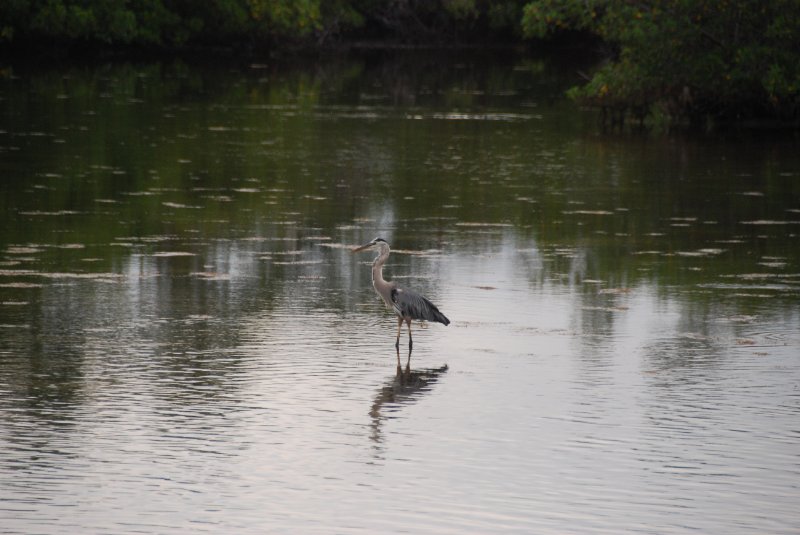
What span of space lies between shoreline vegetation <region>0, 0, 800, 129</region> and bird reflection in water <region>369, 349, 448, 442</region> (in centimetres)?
2354

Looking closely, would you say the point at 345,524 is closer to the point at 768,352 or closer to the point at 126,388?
the point at 126,388

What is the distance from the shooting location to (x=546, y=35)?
3462 inches

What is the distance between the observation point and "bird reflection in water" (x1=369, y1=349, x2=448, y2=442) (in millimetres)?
11281

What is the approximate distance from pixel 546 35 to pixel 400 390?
77.5 metres

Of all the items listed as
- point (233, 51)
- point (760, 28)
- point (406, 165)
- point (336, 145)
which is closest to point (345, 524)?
point (406, 165)

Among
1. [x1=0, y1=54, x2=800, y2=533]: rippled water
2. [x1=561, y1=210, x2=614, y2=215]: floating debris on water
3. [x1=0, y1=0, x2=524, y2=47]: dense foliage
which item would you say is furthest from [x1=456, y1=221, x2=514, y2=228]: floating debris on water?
[x1=0, y1=0, x2=524, y2=47]: dense foliage

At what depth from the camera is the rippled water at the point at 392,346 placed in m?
9.42

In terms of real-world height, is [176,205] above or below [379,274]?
above

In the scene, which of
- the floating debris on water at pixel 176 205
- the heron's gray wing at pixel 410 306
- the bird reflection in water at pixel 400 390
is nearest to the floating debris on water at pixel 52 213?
the floating debris on water at pixel 176 205

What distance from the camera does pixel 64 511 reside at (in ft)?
29.4

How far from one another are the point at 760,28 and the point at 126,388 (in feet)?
90.2

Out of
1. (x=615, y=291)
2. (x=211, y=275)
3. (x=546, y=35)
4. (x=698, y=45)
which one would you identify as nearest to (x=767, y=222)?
(x=615, y=291)

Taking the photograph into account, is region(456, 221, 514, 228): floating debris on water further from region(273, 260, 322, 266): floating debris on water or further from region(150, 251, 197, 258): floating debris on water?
region(150, 251, 197, 258): floating debris on water

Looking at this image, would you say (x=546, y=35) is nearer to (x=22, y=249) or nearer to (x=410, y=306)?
(x=22, y=249)
